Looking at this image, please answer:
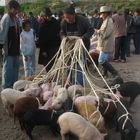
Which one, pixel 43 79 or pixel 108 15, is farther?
pixel 108 15

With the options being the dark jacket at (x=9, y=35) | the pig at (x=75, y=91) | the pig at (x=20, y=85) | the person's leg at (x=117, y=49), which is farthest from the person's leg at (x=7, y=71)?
the person's leg at (x=117, y=49)

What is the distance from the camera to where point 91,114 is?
6668mm

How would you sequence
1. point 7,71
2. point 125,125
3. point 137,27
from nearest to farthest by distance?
1. point 125,125
2. point 7,71
3. point 137,27

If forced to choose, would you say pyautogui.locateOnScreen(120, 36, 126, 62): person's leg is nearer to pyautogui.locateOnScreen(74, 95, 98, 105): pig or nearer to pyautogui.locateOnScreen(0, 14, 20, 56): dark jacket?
pyautogui.locateOnScreen(0, 14, 20, 56): dark jacket

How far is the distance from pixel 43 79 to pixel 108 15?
10.2ft

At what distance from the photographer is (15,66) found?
916cm

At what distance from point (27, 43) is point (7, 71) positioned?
133 centimetres

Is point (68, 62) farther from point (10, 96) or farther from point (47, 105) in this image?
point (10, 96)

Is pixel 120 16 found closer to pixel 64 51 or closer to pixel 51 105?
pixel 64 51

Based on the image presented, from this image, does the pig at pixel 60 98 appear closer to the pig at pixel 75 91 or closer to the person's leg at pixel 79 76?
the pig at pixel 75 91

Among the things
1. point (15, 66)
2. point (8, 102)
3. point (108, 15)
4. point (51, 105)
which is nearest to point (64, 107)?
point (51, 105)

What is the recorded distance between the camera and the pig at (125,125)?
6.08 m

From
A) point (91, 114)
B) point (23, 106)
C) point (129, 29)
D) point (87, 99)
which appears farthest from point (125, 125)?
point (129, 29)

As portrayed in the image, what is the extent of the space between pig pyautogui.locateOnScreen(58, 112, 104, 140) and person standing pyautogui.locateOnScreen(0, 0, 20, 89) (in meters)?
2.90
